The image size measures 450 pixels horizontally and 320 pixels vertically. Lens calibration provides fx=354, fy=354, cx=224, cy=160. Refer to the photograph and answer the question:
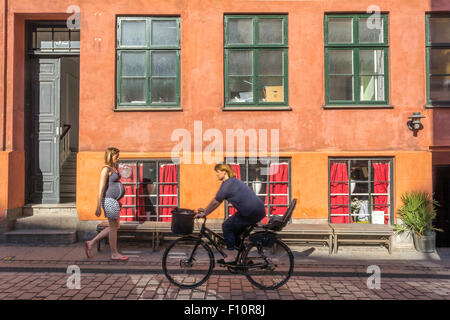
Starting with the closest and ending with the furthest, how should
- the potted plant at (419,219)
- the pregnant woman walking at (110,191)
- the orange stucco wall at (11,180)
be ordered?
the pregnant woman walking at (110,191), the potted plant at (419,219), the orange stucco wall at (11,180)

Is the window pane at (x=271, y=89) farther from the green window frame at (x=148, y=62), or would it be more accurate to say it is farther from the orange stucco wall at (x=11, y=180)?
the orange stucco wall at (x=11, y=180)

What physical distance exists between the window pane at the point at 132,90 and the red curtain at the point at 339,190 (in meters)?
4.82

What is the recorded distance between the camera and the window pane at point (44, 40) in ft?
29.2

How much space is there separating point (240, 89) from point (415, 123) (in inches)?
157

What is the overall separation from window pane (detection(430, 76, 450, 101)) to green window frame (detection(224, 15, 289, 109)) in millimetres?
3442

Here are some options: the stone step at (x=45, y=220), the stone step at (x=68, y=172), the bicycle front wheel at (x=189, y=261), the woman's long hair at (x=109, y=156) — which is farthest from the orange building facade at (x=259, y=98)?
the bicycle front wheel at (x=189, y=261)

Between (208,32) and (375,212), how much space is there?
18.6ft

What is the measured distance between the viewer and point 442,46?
8.23 metres

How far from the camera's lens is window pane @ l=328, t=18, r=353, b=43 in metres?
8.32

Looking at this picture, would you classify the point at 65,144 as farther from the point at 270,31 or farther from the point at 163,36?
the point at 270,31

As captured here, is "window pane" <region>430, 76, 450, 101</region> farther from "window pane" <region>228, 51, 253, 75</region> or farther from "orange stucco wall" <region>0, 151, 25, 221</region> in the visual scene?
"orange stucco wall" <region>0, 151, 25, 221</region>

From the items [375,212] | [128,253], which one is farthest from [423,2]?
[128,253]

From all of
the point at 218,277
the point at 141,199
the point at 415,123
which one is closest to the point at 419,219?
the point at 415,123

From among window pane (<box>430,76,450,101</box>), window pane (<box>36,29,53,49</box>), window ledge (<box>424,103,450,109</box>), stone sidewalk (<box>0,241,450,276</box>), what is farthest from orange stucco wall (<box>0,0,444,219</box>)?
stone sidewalk (<box>0,241,450,276</box>)
